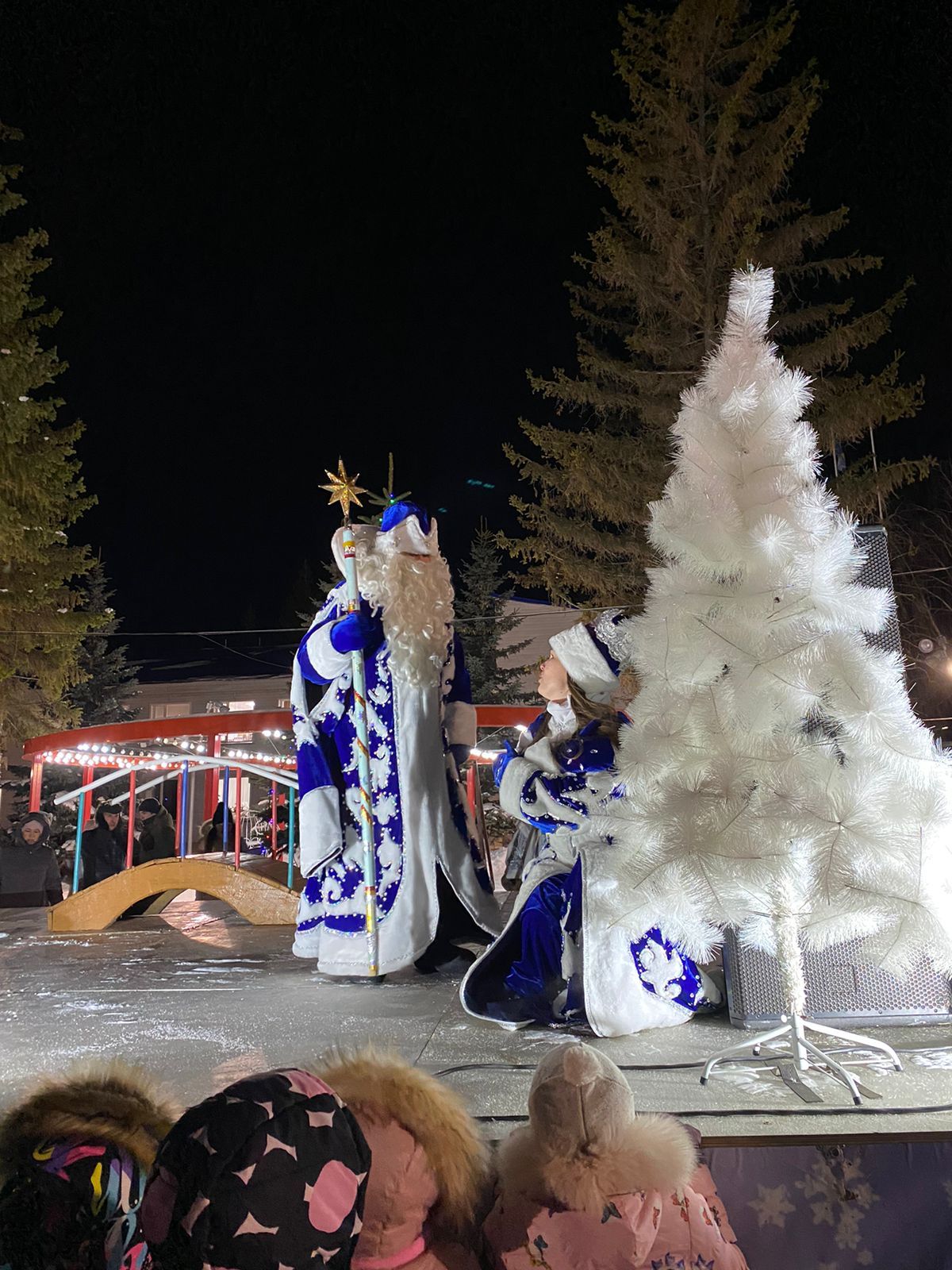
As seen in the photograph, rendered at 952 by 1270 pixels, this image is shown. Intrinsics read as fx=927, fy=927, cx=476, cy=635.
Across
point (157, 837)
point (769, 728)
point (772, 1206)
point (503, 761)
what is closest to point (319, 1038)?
point (503, 761)

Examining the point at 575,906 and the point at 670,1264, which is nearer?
the point at 670,1264

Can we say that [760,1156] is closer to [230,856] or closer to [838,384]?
[230,856]

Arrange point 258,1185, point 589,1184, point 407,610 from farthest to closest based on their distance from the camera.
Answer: point 407,610 → point 589,1184 → point 258,1185

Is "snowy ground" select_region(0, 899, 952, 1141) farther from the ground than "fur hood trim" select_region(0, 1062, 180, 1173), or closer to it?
closer to it

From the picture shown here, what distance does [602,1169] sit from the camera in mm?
1528

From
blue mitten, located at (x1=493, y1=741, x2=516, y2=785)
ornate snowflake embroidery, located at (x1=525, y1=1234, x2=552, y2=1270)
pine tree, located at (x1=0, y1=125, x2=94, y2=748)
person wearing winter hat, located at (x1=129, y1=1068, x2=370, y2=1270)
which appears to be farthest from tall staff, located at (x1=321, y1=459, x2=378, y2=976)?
pine tree, located at (x1=0, y1=125, x2=94, y2=748)

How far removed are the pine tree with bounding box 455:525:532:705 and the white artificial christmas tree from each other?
62.4ft

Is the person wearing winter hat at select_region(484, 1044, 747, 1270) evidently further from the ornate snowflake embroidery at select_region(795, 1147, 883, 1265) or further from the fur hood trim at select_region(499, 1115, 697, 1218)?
the ornate snowflake embroidery at select_region(795, 1147, 883, 1265)

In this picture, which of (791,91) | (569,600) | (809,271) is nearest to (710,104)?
(791,91)

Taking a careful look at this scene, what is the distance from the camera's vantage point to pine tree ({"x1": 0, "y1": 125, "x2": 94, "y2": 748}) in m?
17.0

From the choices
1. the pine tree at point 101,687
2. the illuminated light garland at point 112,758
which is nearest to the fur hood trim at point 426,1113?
the illuminated light garland at point 112,758

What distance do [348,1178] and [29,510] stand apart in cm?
A: 1929

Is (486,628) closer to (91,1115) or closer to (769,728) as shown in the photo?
(769,728)

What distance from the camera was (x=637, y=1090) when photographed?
8.66 feet
